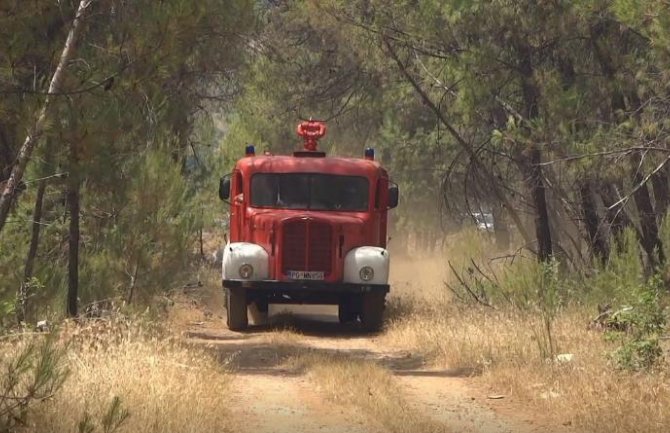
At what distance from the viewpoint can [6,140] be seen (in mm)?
11469

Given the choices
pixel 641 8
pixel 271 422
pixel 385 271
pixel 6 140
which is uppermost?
pixel 641 8

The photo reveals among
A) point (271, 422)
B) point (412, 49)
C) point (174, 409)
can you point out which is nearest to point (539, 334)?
point (271, 422)

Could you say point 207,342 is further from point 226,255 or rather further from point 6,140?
point 6,140

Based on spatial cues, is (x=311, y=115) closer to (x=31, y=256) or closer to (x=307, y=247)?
(x=307, y=247)

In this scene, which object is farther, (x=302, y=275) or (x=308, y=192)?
(x=308, y=192)

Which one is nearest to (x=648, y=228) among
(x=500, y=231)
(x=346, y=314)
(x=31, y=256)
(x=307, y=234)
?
(x=307, y=234)

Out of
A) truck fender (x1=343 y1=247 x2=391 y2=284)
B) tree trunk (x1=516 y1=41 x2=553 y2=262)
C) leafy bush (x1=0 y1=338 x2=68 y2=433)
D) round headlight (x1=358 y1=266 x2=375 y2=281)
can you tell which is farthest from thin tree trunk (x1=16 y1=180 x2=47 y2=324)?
tree trunk (x1=516 y1=41 x2=553 y2=262)

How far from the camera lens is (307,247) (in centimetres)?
1689

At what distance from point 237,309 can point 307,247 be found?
1585 millimetres

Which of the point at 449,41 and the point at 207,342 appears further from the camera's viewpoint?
the point at 449,41

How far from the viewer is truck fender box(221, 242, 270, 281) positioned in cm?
1672

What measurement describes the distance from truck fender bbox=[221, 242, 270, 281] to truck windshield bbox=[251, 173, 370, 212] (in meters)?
0.93

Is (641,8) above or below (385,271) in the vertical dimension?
above

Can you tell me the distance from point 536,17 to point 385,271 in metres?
4.14
